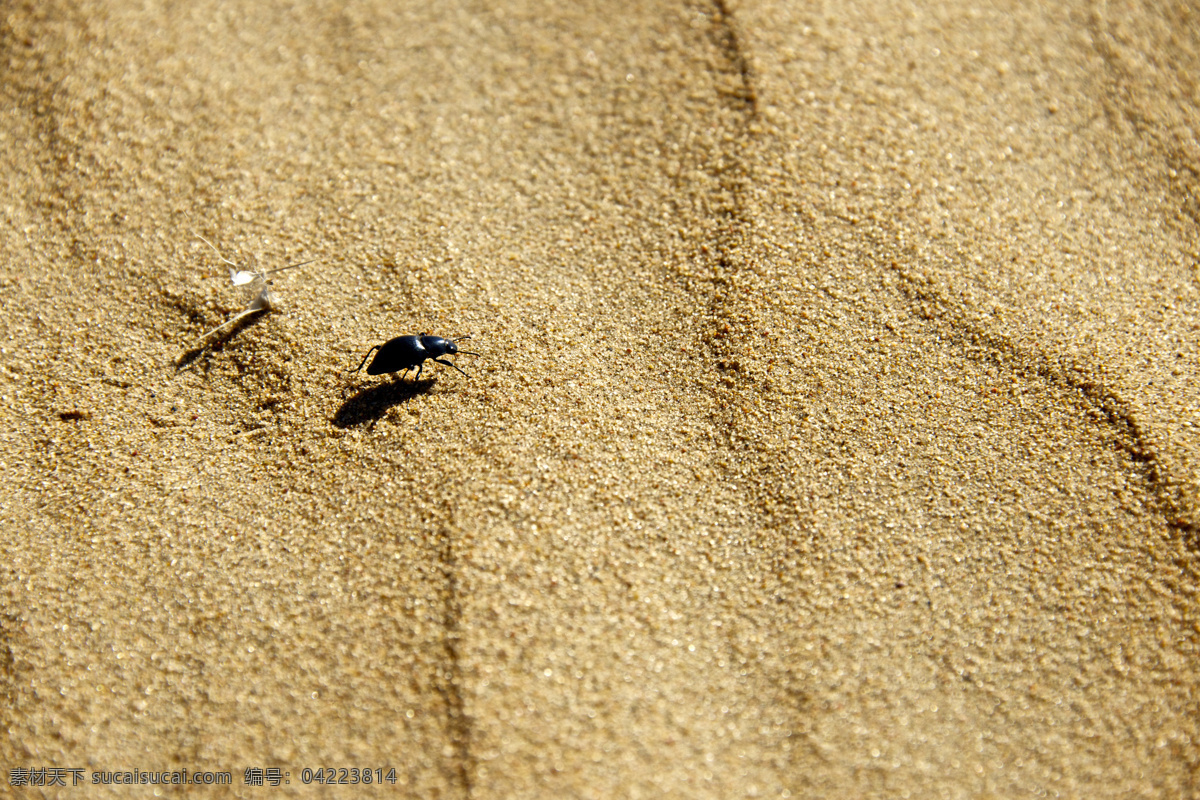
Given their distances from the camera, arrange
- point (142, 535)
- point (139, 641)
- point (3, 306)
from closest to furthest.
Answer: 1. point (139, 641)
2. point (142, 535)
3. point (3, 306)

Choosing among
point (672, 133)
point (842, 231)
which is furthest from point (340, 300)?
point (842, 231)

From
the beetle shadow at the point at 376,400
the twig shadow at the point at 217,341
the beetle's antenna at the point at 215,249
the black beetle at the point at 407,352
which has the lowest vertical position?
the twig shadow at the point at 217,341

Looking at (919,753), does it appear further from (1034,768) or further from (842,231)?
(842,231)

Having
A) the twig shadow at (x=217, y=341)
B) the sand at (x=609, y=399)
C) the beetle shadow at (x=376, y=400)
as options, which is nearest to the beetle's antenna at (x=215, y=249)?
the sand at (x=609, y=399)

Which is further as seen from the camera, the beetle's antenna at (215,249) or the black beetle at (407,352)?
the beetle's antenna at (215,249)

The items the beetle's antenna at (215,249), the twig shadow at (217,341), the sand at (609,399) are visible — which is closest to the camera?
the sand at (609,399)

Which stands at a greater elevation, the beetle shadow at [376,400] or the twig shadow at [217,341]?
the beetle shadow at [376,400]

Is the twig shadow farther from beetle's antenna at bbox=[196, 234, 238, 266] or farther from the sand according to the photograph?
beetle's antenna at bbox=[196, 234, 238, 266]

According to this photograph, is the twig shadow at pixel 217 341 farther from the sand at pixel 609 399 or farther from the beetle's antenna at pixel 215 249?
the beetle's antenna at pixel 215 249
